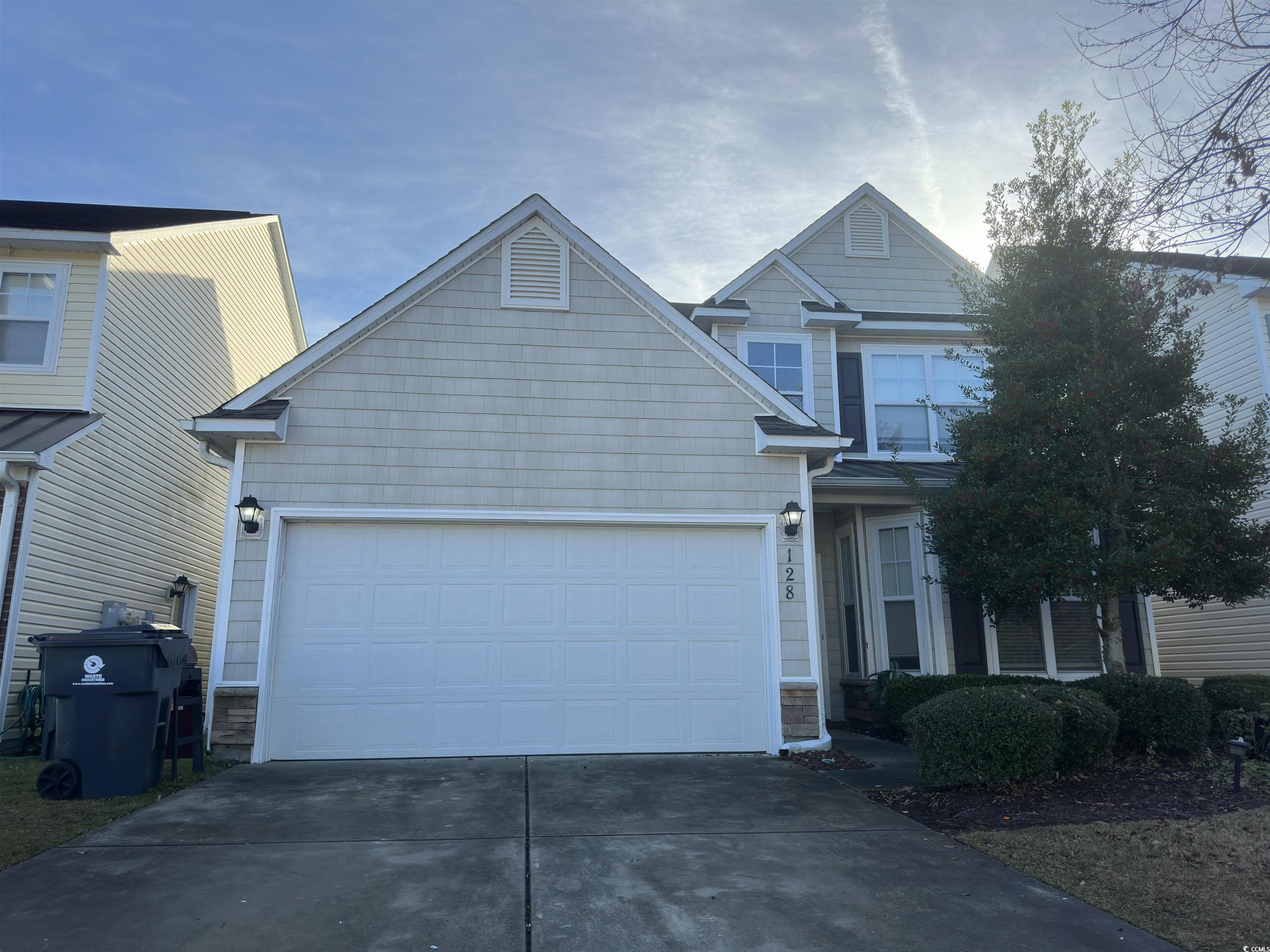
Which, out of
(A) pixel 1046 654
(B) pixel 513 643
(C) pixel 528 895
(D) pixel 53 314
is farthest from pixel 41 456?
(A) pixel 1046 654

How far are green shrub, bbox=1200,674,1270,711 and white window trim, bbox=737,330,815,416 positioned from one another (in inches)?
241

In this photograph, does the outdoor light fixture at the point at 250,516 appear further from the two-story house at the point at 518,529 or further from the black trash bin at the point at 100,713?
the black trash bin at the point at 100,713

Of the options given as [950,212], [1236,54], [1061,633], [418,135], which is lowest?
[1061,633]

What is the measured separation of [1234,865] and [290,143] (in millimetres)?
15213

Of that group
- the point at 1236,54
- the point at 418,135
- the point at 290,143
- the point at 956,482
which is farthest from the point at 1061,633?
the point at 290,143

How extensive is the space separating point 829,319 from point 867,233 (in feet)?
7.13

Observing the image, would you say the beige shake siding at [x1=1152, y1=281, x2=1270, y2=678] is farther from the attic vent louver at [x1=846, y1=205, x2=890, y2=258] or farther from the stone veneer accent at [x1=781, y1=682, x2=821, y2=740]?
the stone veneer accent at [x1=781, y1=682, x2=821, y2=740]

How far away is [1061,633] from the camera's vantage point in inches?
463

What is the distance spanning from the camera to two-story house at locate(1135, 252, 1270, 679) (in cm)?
1289

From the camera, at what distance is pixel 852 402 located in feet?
42.3

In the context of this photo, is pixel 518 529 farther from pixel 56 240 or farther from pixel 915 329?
pixel 915 329

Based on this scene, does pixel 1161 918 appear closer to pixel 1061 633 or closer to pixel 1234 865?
pixel 1234 865

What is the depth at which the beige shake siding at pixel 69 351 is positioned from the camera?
34.3ft

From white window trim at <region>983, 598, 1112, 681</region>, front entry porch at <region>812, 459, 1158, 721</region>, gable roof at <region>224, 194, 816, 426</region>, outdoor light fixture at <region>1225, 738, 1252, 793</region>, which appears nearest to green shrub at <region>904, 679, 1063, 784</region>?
outdoor light fixture at <region>1225, 738, 1252, 793</region>
